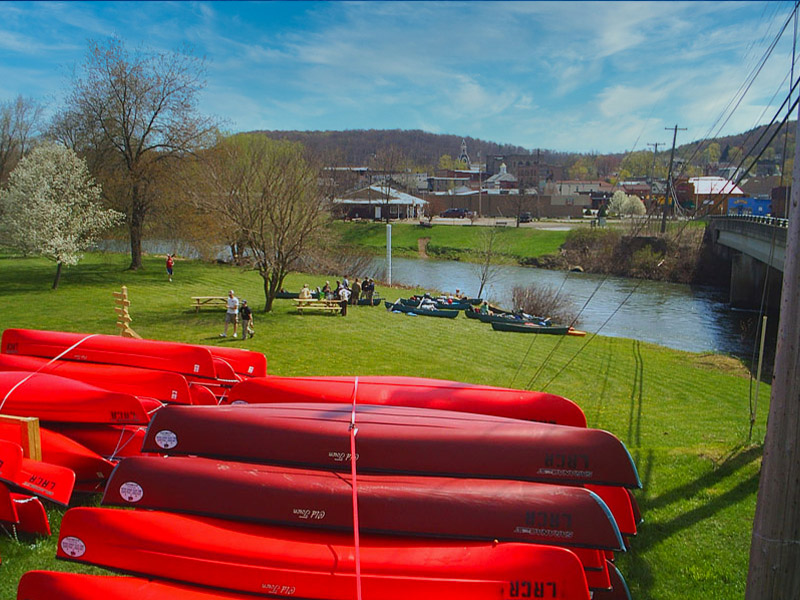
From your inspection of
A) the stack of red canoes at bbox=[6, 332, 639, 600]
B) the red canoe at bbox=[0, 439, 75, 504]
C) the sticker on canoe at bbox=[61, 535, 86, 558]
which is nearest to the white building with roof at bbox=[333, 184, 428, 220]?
the red canoe at bbox=[0, 439, 75, 504]

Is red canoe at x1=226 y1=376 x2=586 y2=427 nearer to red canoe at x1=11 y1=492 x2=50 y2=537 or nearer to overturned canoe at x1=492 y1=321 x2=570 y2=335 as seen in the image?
red canoe at x1=11 y1=492 x2=50 y2=537

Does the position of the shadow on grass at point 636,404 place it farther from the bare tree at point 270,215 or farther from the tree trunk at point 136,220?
the tree trunk at point 136,220

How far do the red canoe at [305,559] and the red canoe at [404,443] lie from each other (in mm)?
1044

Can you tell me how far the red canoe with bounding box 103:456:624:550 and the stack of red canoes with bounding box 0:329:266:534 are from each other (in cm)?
173

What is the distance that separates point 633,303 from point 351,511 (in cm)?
3774

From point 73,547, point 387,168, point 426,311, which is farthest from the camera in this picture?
point 387,168

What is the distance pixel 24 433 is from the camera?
7.26 meters

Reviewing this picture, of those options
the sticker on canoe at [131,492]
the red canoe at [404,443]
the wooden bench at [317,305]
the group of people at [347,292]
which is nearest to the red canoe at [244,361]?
the red canoe at [404,443]

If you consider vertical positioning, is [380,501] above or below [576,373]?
above

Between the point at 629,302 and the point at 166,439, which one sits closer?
the point at 166,439

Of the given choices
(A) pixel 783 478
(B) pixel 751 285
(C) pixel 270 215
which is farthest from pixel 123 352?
(B) pixel 751 285

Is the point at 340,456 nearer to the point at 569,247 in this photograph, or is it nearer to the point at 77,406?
the point at 77,406

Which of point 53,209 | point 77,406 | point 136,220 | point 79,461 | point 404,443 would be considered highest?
point 53,209

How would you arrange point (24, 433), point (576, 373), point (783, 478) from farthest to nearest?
point (576, 373) < point (24, 433) < point (783, 478)
